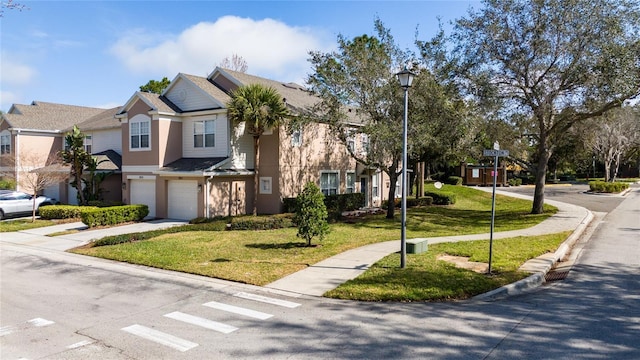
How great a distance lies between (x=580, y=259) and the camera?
483 inches

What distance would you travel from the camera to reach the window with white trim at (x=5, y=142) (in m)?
31.9

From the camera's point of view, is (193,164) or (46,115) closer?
(193,164)

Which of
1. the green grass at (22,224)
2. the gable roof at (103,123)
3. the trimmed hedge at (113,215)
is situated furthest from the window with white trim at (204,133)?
the green grass at (22,224)

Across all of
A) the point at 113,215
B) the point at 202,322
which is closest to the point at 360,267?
the point at 202,322

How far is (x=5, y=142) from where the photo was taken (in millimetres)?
32219

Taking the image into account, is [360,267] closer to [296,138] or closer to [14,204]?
[296,138]

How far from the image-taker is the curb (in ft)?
29.0

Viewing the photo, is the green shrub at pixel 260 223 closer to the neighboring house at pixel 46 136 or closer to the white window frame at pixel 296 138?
the white window frame at pixel 296 138

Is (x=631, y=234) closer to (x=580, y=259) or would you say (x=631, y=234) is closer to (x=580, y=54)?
(x=580, y=259)

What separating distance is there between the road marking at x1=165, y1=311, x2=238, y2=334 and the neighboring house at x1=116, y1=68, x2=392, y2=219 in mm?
12655

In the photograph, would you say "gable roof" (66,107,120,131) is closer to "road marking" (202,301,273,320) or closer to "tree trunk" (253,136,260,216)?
"tree trunk" (253,136,260,216)

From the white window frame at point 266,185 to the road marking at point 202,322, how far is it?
1436cm

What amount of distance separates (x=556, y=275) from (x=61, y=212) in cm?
2238

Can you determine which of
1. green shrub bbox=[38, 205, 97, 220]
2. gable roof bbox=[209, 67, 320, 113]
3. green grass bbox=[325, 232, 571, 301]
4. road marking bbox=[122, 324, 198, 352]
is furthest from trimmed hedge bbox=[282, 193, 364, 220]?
road marking bbox=[122, 324, 198, 352]
